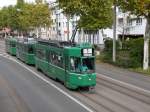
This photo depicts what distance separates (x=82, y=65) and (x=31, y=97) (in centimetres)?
349

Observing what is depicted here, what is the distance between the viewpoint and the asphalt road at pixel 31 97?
2080 centimetres

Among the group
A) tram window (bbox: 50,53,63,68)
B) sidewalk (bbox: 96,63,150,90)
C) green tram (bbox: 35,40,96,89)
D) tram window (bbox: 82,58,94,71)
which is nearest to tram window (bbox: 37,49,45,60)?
tram window (bbox: 50,53,63,68)

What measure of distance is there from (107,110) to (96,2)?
30.7 m

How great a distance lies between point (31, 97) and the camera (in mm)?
24219

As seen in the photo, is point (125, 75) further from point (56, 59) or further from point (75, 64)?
point (75, 64)

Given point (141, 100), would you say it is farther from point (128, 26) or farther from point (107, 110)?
point (128, 26)

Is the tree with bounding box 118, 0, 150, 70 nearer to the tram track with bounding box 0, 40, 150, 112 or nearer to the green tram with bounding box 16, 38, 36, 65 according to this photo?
the tram track with bounding box 0, 40, 150, 112

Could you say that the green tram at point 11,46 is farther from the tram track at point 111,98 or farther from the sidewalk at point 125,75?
the tram track at point 111,98

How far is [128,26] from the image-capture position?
75.4 meters

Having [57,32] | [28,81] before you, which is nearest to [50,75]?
[28,81]

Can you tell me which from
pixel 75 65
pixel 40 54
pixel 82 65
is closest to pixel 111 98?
pixel 82 65

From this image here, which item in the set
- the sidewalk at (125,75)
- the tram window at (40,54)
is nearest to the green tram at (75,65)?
the sidewalk at (125,75)

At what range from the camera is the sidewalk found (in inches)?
1174

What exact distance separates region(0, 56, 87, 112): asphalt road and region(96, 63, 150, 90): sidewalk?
600cm
